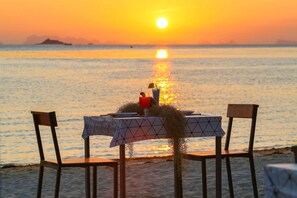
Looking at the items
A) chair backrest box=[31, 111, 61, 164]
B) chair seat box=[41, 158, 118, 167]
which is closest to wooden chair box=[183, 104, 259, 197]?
chair seat box=[41, 158, 118, 167]

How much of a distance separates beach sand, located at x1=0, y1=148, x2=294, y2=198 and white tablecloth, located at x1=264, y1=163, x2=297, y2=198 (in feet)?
9.98

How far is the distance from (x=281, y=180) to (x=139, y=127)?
2.82 meters

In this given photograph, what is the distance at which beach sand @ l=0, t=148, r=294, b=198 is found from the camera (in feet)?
29.1

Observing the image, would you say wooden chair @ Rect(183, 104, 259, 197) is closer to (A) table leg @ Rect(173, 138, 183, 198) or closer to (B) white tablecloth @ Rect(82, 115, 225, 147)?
(A) table leg @ Rect(173, 138, 183, 198)

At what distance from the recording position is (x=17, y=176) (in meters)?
10.4

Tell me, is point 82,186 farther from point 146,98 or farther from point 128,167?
point 146,98

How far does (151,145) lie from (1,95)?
2037cm

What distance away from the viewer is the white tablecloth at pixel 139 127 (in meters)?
7.05

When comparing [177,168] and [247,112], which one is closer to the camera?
[177,168]

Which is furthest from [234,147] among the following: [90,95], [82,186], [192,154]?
[90,95]

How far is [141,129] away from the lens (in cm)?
714

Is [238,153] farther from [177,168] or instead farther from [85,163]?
[85,163]

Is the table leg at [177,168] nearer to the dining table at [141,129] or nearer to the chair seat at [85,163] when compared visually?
the dining table at [141,129]

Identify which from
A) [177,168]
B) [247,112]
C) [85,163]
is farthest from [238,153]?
[85,163]
